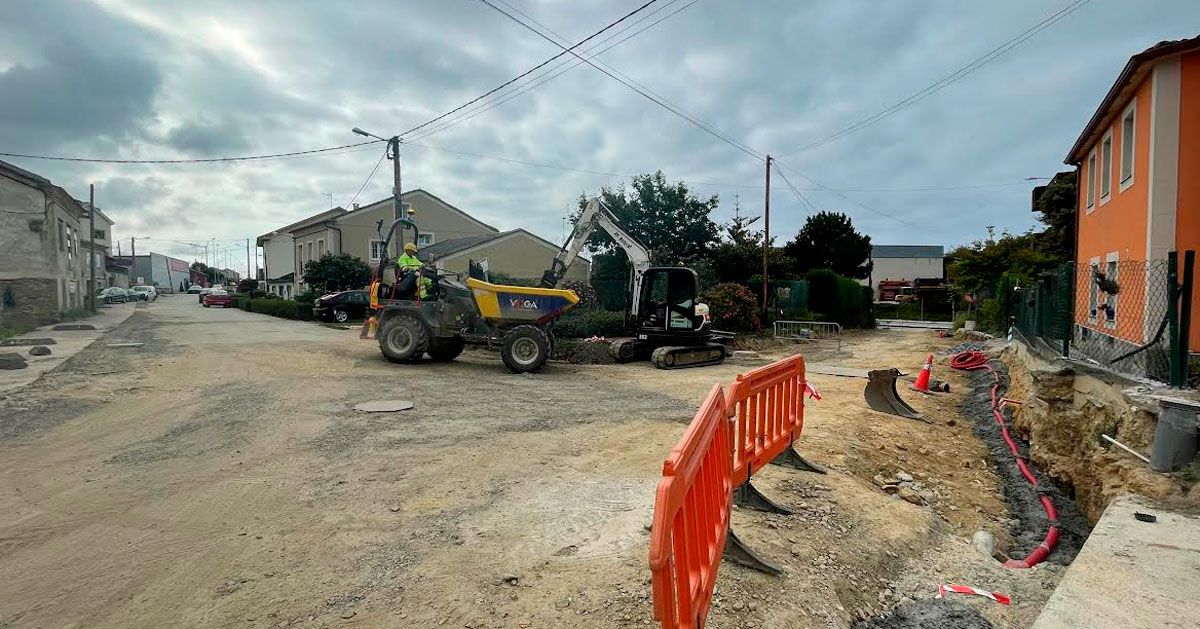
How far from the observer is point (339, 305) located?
86.7ft

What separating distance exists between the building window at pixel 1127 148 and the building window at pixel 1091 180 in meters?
2.81

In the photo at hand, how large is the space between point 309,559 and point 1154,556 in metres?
4.92

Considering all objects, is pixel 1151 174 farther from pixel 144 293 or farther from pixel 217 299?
pixel 144 293

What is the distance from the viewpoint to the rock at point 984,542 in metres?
4.78

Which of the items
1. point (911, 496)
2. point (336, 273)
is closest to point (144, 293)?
point (336, 273)

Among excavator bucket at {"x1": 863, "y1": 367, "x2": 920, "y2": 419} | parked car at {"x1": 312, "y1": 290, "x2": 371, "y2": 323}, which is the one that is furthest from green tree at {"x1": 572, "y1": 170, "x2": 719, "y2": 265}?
excavator bucket at {"x1": 863, "y1": 367, "x2": 920, "y2": 419}

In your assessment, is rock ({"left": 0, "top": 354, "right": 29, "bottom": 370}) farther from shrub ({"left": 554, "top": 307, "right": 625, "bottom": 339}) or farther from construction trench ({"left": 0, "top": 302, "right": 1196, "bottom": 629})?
shrub ({"left": 554, "top": 307, "right": 625, "bottom": 339})

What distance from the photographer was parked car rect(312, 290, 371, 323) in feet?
86.2

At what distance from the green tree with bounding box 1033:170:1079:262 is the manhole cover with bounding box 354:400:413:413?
25.8 m

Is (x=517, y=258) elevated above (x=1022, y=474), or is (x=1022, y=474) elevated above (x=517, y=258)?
(x=517, y=258)

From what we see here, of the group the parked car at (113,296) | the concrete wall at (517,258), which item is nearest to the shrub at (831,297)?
the concrete wall at (517,258)

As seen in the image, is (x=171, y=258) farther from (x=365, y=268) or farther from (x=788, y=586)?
(x=788, y=586)

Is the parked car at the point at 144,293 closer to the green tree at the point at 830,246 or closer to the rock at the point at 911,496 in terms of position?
the green tree at the point at 830,246

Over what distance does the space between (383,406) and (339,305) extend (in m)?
19.8
